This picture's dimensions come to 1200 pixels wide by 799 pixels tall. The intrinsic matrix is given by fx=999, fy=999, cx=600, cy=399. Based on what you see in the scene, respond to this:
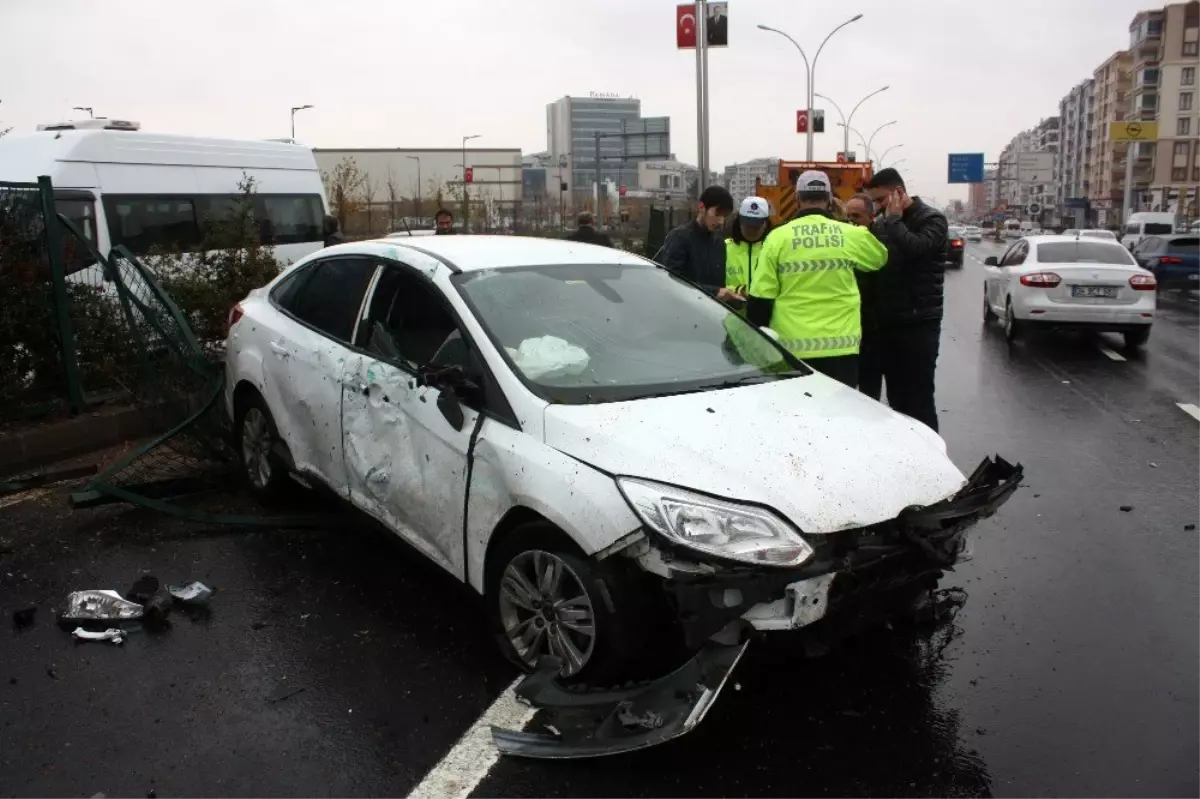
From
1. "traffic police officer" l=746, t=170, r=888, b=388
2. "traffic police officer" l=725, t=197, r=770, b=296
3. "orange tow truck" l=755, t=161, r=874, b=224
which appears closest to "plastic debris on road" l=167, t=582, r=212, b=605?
"traffic police officer" l=746, t=170, r=888, b=388

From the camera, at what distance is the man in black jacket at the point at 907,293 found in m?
6.00

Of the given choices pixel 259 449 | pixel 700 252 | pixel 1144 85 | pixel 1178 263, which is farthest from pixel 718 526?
pixel 1144 85

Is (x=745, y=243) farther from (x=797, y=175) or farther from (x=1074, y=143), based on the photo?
(x=1074, y=143)

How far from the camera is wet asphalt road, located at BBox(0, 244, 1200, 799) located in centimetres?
320

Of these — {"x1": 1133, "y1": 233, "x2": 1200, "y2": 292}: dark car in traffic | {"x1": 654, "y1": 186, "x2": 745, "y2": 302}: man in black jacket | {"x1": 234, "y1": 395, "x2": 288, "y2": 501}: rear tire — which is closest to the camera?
{"x1": 234, "y1": 395, "x2": 288, "y2": 501}: rear tire

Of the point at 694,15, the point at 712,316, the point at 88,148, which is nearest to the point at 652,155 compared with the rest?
the point at 694,15

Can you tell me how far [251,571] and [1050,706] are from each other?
3.67m

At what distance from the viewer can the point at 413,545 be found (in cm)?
431

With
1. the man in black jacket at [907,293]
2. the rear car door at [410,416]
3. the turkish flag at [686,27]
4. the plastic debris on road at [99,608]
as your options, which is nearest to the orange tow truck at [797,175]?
the turkish flag at [686,27]

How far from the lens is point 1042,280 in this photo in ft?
42.4

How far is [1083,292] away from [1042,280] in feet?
1.67

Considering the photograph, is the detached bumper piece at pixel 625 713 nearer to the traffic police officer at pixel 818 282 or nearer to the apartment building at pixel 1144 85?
the traffic police officer at pixel 818 282

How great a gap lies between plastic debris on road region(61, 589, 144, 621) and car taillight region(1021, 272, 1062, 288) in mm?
11741

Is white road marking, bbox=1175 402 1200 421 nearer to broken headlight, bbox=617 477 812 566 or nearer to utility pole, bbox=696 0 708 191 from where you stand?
broken headlight, bbox=617 477 812 566
